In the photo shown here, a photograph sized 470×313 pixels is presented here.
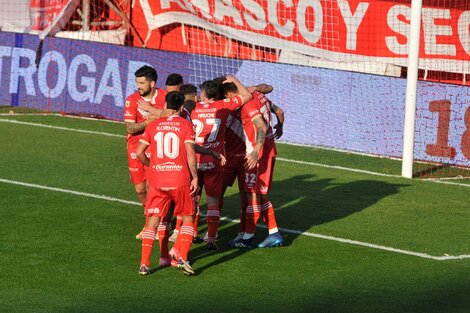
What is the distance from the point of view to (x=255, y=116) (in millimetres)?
12742

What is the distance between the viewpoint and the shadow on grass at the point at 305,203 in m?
13.7

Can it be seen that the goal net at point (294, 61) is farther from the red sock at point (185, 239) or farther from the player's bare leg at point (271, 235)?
the red sock at point (185, 239)

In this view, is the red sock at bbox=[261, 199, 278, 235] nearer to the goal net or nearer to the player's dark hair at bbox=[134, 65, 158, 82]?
the player's dark hair at bbox=[134, 65, 158, 82]

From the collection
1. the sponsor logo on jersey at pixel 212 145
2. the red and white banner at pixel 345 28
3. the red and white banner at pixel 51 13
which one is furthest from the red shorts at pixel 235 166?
the red and white banner at pixel 51 13

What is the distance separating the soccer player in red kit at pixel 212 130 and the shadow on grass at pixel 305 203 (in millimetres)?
595

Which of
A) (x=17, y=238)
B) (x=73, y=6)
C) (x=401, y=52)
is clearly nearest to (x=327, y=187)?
(x=17, y=238)

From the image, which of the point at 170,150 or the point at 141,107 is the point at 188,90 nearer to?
the point at 141,107

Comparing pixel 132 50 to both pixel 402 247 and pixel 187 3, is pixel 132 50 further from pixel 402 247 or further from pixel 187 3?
pixel 402 247

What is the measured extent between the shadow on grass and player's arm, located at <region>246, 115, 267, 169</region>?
45.1 inches

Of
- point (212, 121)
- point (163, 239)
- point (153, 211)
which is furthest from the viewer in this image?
point (212, 121)

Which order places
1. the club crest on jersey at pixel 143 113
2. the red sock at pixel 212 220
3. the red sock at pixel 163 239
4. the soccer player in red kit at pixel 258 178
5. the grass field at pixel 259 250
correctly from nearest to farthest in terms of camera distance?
the grass field at pixel 259 250 < the red sock at pixel 163 239 < the red sock at pixel 212 220 < the soccer player in red kit at pixel 258 178 < the club crest on jersey at pixel 143 113

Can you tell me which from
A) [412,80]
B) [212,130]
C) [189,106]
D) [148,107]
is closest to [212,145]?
[212,130]

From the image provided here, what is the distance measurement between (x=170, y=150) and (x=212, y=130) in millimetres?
1302

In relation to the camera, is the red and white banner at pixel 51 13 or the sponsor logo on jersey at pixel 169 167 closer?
the sponsor logo on jersey at pixel 169 167
